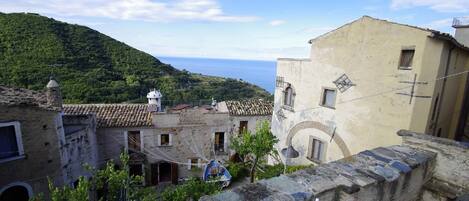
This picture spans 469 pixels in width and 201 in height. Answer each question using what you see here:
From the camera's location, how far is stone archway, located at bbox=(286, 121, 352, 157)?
39.7 ft

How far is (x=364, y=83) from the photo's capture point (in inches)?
437

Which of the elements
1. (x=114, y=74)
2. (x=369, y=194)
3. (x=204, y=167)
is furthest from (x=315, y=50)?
(x=114, y=74)

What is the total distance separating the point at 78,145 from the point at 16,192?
12.8ft

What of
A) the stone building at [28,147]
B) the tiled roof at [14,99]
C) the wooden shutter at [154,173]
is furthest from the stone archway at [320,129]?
the tiled roof at [14,99]

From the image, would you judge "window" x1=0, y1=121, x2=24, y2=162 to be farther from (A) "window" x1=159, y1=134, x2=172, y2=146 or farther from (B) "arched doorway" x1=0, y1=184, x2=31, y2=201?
(A) "window" x1=159, y1=134, x2=172, y2=146

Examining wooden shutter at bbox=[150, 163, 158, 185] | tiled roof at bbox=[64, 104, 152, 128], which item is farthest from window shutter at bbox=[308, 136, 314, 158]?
wooden shutter at bbox=[150, 163, 158, 185]

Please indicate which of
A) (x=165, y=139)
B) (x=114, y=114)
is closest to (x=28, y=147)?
(x=114, y=114)

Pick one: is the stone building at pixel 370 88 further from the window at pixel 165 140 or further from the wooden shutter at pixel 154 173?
the wooden shutter at pixel 154 173

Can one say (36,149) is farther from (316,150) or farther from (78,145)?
(316,150)

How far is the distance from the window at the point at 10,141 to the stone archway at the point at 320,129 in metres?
12.7

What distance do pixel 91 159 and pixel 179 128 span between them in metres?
6.06

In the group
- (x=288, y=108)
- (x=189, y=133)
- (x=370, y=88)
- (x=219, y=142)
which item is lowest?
(x=219, y=142)

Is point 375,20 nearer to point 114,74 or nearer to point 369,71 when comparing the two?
point 369,71

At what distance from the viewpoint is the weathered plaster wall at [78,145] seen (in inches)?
517
